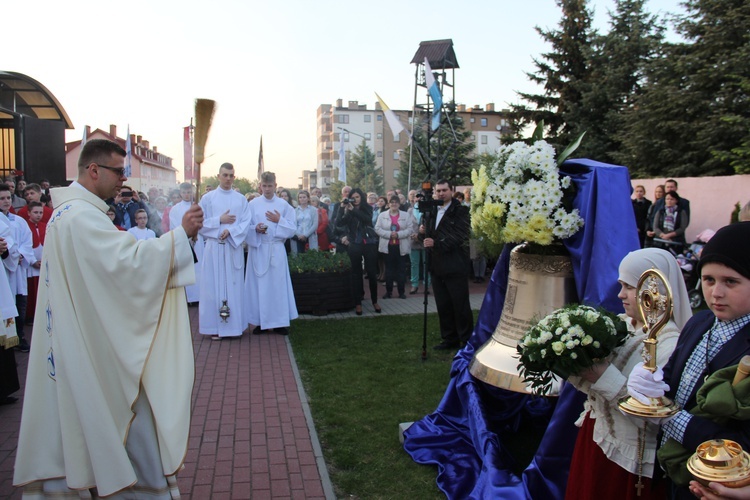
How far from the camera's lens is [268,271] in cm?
935

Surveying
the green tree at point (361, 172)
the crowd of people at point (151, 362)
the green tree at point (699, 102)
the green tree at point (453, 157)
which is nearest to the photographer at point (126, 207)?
the crowd of people at point (151, 362)

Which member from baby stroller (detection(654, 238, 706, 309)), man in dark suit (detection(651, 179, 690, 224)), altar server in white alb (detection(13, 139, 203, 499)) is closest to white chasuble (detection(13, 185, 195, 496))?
altar server in white alb (detection(13, 139, 203, 499))

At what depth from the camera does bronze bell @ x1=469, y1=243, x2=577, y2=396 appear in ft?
12.7

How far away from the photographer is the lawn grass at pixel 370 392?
4.46 m

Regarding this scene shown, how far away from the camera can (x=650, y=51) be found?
82.2ft

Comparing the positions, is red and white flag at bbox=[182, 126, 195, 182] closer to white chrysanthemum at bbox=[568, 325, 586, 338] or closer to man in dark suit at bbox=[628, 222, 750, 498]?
white chrysanthemum at bbox=[568, 325, 586, 338]

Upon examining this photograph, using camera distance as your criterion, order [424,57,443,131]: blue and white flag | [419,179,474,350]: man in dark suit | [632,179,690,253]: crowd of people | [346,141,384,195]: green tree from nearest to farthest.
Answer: [419,179,474,350]: man in dark suit
[632,179,690,253]: crowd of people
[424,57,443,131]: blue and white flag
[346,141,384,195]: green tree

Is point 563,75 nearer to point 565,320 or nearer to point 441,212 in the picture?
point 441,212

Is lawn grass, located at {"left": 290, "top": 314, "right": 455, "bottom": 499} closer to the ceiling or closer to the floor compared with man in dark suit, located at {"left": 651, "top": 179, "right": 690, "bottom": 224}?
closer to the floor

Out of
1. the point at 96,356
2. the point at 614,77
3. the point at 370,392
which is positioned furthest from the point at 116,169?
the point at 614,77

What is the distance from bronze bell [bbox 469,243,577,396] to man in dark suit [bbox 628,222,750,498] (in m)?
1.46

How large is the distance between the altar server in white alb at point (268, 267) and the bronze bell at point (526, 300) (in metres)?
5.66

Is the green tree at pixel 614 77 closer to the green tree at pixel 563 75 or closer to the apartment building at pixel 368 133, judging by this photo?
the green tree at pixel 563 75

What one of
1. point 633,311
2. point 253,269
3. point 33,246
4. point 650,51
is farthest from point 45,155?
point 650,51
